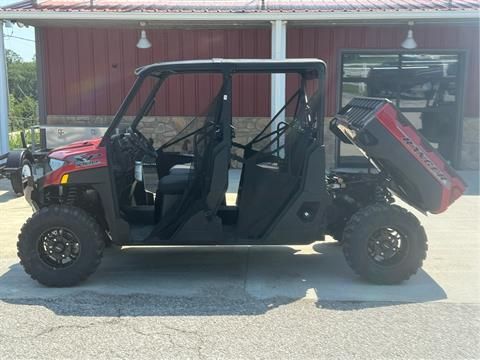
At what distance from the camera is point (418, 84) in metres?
11.6

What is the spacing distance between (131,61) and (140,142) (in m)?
7.38

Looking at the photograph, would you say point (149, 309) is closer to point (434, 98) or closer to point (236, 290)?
point (236, 290)

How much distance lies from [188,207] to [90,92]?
830 cm

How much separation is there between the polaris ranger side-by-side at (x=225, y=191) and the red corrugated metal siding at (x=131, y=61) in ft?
22.9

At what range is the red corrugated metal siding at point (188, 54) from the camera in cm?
1148

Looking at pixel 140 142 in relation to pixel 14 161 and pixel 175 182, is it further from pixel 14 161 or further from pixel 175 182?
pixel 14 161

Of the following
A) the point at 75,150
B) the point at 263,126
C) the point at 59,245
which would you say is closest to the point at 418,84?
the point at 263,126

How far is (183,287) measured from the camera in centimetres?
457

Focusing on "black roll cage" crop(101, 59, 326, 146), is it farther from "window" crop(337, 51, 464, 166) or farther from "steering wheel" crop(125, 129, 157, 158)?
"window" crop(337, 51, 464, 166)

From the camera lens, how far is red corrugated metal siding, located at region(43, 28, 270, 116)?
38.4ft

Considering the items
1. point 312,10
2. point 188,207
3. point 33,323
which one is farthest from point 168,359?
point 312,10

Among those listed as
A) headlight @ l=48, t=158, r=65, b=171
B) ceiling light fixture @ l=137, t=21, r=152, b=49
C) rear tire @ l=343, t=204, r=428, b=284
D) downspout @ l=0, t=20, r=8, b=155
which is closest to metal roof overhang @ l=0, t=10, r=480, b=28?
ceiling light fixture @ l=137, t=21, r=152, b=49

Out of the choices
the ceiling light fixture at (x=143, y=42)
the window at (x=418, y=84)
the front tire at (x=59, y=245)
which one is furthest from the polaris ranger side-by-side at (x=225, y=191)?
the window at (x=418, y=84)

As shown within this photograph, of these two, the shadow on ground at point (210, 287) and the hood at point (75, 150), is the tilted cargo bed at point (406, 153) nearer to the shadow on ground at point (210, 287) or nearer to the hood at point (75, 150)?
the shadow on ground at point (210, 287)
